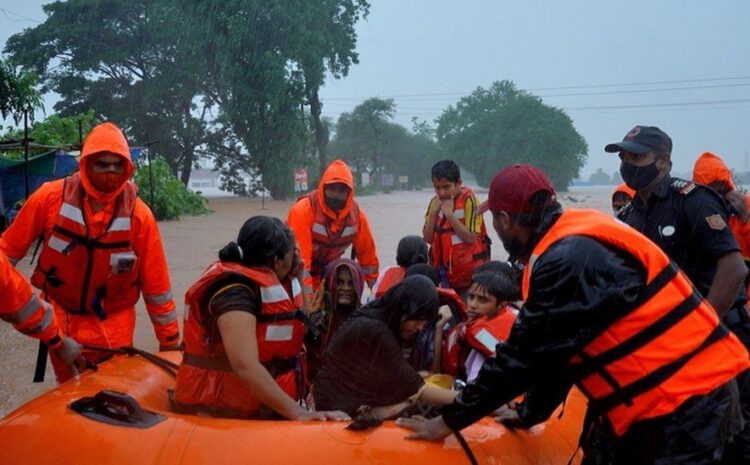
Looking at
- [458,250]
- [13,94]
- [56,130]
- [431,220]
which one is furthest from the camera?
[56,130]

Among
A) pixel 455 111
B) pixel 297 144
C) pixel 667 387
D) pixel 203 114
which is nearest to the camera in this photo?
pixel 667 387

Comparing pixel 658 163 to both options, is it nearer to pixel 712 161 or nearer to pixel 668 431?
pixel 712 161

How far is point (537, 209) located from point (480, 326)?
4.07 ft

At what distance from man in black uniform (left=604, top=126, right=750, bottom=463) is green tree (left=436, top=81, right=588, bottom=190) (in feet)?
133

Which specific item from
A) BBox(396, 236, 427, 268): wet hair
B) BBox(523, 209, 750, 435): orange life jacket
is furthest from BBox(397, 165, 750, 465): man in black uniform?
BBox(396, 236, 427, 268): wet hair

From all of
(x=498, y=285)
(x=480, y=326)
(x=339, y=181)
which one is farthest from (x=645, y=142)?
(x=339, y=181)

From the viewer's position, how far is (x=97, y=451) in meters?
2.45

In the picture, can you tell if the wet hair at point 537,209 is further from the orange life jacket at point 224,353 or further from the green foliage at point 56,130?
the green foliage at point 56,130

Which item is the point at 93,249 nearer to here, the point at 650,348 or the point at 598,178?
the point at 650,348

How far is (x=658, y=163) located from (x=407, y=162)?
219 ft

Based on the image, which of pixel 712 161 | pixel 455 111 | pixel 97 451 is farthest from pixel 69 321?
pixel 455 111

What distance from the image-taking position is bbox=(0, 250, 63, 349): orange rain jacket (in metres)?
2.67

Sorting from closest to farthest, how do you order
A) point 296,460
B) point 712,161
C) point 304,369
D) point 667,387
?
1. point 667,387
2. point 296,460
3. point 304,369
4. point 712,161

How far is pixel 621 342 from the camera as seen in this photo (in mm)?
1910
